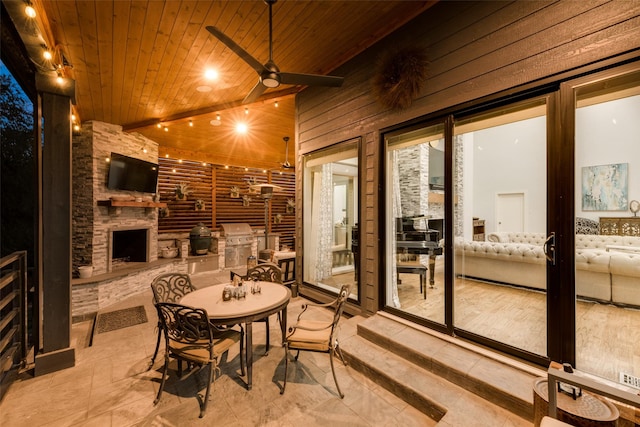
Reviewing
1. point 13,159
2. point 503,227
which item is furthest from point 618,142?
point 13,159

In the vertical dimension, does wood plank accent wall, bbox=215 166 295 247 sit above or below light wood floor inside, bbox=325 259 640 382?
above

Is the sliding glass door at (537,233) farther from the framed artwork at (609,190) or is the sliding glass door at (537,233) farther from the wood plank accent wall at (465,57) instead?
the wood plank accent wall at (465,57)

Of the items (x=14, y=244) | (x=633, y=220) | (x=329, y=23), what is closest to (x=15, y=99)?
(x=14, y=244)

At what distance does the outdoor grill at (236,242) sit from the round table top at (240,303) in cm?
441

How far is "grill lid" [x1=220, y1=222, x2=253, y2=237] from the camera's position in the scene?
7.02m

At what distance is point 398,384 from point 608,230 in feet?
20.0

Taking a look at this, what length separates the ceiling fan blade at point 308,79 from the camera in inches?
97.5

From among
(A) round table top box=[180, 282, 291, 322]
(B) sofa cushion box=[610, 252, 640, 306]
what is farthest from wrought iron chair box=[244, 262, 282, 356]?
(B) sofa cushion box=[610, 252, 640, 306]

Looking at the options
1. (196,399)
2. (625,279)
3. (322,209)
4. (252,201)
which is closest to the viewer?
(196,399)

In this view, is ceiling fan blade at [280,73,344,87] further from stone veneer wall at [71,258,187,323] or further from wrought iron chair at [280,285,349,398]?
stone veneer wall at [71,258,187,323]

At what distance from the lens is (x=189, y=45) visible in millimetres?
2766

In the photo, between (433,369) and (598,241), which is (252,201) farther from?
(598,241)

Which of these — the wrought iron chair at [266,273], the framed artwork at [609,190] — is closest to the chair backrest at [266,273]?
the wrought iron chair at [266,273]

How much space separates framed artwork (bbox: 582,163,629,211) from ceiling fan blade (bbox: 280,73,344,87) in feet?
20.1
